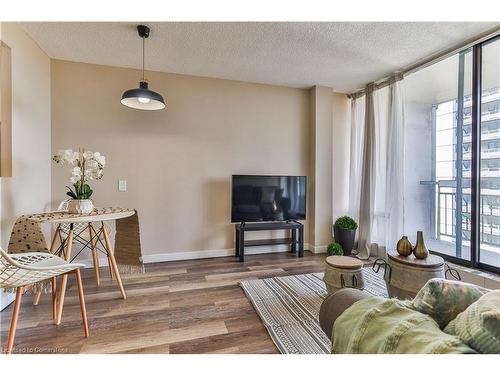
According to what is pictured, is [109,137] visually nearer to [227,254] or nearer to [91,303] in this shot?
[91,303]

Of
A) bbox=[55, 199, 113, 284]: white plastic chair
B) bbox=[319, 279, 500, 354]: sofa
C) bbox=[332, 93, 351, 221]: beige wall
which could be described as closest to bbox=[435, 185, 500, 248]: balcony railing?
bbox=[332, 93, 351, 221]: beige wall

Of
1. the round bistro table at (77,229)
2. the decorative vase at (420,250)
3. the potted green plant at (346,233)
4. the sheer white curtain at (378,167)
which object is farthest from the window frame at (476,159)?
the round bistro table at (77,229)

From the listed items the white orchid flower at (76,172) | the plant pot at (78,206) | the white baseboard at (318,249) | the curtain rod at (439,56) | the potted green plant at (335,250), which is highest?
the curtain rod at (439,56)

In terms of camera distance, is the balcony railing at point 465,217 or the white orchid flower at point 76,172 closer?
the white orchid flower at point 76,172

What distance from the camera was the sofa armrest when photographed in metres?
0.90

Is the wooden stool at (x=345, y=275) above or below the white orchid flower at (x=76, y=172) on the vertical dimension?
below

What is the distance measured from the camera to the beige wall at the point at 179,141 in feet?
9.19

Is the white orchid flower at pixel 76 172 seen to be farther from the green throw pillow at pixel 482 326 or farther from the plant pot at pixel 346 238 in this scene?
the plant pot at pixel 346 238

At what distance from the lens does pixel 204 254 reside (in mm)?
3244

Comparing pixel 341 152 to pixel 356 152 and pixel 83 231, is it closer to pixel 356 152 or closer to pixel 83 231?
pixel 356 152

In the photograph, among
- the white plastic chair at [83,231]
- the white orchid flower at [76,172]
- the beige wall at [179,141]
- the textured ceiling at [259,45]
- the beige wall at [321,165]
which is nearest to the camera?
the white orchid flower at [76,172]

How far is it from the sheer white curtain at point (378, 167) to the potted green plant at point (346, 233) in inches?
8.0

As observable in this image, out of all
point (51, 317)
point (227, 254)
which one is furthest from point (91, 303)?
point (227, 254)

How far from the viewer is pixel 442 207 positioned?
283cm
